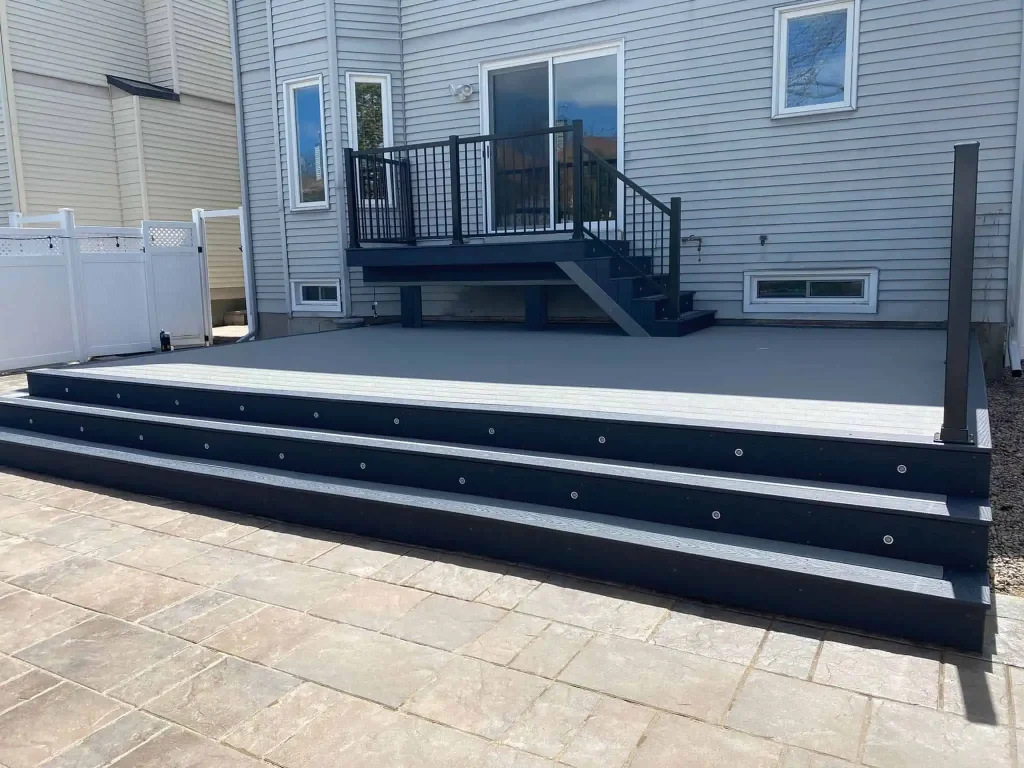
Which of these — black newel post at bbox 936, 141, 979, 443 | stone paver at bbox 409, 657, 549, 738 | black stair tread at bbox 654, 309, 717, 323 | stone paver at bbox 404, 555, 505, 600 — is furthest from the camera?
black stair tread at bbox 654, 309, 717, 323

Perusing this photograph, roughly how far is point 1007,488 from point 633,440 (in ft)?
5.97

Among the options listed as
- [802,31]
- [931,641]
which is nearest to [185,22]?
[802,31]

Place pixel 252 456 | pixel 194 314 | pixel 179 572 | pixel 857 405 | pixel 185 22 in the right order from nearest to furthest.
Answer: pixel 179 572, pixel 857 405, pixel 252 456, pixel 194 314, pixel 185 22

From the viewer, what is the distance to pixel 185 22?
42.5ft

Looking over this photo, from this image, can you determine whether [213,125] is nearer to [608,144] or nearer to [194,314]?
[194,314]

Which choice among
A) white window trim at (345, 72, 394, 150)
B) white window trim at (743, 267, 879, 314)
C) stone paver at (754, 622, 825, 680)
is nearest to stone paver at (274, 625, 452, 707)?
stone paver at (754, 622, 825, 680)

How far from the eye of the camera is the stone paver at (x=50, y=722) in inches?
74.4

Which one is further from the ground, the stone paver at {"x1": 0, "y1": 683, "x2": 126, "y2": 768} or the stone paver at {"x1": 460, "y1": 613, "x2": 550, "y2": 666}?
the stone paver at {"x1": 460, "y1": 613, "x2": 550, "y2": 666}

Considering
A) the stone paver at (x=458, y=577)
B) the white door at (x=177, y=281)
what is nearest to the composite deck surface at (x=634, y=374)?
the stone paver at (x=458, y=577)

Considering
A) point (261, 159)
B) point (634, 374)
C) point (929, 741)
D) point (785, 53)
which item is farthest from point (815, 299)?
point (261, 159)

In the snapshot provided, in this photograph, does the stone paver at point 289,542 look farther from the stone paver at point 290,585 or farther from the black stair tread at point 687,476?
the black stair tread at point 687,476

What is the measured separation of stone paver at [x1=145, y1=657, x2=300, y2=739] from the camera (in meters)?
2.00

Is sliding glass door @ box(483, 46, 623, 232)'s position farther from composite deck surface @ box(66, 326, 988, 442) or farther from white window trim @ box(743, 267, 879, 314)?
white window trim @ box(743, 267, 879, 314)

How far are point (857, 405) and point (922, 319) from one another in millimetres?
3406
